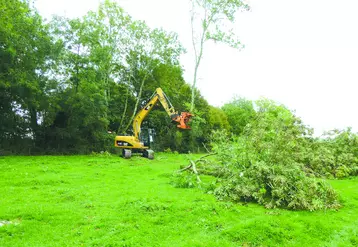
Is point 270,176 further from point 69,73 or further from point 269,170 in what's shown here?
point 69,73

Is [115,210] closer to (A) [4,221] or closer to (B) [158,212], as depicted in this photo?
(B) [158,212]

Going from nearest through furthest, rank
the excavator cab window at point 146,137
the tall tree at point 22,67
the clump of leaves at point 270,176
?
1. the clump of leaves at point 270,176
2. the tall tree at point 22,67
3. the excavator cab window at point 146,137

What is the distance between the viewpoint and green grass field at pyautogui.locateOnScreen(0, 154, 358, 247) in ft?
15.0

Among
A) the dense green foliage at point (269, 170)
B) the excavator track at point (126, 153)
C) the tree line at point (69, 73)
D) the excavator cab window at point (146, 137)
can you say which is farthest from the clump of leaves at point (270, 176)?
the tree line at point (69, 73)

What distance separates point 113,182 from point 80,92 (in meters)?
9.43

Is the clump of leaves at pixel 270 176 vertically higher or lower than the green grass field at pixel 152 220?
higher

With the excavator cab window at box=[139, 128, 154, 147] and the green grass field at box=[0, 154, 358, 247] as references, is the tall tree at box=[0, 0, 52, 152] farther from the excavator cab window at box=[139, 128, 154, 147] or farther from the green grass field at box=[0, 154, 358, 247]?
the green grass field at box=[0, 154, 358, 247]

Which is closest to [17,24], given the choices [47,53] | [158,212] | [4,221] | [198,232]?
[47,53]

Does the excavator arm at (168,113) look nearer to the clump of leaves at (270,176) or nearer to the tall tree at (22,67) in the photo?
Result: the tall tree at (22,67)

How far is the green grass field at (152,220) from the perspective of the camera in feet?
15.0

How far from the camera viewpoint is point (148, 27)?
74.9 ft

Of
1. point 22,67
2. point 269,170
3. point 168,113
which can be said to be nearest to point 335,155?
point 269,170

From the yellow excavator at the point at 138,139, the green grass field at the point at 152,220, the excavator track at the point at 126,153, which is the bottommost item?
the green grass field at the point at 152,220

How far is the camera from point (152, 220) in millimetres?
5312
